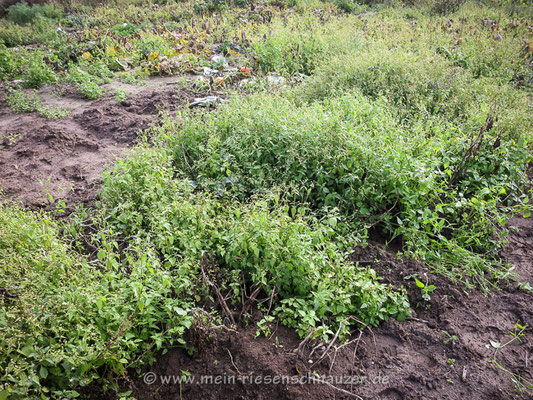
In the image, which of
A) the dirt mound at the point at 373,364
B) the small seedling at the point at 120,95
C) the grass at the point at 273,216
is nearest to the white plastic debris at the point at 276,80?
the grass at the point at 273,216

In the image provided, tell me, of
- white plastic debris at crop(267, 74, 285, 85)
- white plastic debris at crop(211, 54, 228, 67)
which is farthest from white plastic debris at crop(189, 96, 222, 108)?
white plastic debris at crop(211, 54, 228, 67)

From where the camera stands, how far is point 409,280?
10.6ft

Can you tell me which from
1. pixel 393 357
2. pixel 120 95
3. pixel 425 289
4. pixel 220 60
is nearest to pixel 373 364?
pixel 393 357

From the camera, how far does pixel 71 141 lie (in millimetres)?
5367

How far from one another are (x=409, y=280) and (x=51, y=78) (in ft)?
25.0

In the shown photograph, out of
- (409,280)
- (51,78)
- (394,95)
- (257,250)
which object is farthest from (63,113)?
(409,280)

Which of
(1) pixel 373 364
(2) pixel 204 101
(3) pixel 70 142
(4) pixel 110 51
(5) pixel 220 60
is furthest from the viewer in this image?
(4) pixel 110 51

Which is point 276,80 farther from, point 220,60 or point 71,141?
point 71,141

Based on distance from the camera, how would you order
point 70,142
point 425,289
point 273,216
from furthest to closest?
1. point 70,142
2. point 273,216
3. point 425,289

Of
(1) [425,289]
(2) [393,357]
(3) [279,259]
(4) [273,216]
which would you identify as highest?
(4) [273,216]

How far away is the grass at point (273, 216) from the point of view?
240cm

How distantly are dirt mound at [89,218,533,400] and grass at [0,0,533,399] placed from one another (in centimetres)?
16

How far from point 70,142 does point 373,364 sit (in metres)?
4.95

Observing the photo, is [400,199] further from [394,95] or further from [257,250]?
[394,95]
